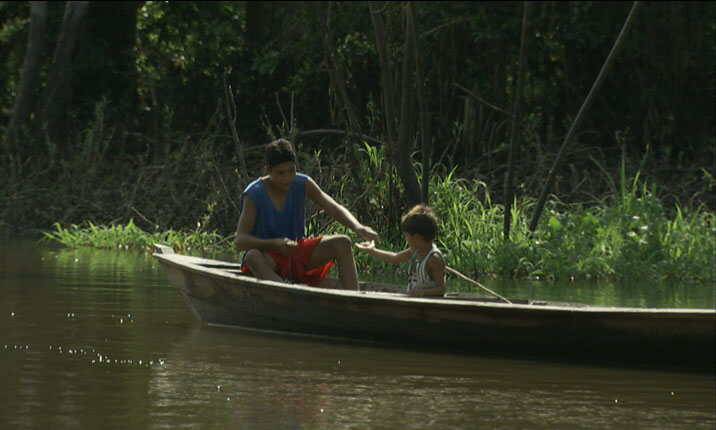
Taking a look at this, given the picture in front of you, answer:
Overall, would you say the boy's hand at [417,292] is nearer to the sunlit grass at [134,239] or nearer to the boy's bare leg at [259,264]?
the boy's bare leg at [259,264]

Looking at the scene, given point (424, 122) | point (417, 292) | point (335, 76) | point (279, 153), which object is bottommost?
point (417, 292)

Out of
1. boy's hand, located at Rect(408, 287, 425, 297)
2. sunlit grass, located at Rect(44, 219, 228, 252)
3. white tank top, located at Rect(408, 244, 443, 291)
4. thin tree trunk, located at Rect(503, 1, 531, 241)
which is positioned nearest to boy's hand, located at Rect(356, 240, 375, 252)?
white tank top, located at Rect(408, 244, 443, 291)

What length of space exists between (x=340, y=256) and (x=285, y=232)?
0.40 metres

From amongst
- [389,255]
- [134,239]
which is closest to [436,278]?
[389,255]

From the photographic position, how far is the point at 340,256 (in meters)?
8.16

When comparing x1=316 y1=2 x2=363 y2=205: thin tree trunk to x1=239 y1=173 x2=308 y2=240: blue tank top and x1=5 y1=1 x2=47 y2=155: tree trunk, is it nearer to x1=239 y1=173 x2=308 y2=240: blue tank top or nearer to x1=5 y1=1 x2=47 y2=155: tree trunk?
x1=239 y1=173 x2=308 y2=240: blue tank top

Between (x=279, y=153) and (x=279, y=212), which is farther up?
(x=279, y=153)

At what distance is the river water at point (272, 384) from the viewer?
5.20m

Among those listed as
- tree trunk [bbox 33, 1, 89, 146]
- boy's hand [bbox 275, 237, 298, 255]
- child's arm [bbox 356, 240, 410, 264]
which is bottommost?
child's arm [bbox 356, 240, 410, 264]

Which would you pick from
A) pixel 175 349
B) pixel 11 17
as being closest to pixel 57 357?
pixel 175 349

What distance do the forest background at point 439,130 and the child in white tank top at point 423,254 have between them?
401cm

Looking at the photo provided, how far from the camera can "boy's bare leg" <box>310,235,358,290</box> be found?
8133 mm

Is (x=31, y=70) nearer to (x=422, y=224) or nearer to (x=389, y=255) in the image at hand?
(x=389, y=255)

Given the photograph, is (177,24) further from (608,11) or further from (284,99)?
(608,11)
